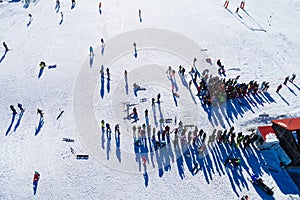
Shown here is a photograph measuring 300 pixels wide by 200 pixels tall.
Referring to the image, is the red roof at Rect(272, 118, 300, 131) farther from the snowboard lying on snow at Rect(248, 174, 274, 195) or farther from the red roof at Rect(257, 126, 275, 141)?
the snowboard lying on snow at Rect(248, 174, 274, 195)

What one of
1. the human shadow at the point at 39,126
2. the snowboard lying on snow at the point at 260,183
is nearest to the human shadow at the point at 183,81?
the snowboard lying on snow at the point at 260,183

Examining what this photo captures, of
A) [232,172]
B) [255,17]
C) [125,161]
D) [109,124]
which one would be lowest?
[232,172]

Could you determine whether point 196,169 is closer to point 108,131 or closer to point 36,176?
point 108,131

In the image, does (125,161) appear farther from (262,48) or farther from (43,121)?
(262,48)

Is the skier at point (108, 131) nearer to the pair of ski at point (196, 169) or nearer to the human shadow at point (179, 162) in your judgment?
the human shadow at point (179, 162)

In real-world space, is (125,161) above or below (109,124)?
below

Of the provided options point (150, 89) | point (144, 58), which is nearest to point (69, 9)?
point (144, 58)

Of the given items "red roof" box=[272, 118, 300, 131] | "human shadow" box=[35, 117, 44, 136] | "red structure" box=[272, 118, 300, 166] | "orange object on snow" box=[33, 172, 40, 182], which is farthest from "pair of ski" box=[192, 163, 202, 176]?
"human shadow" box=[35, 117, 44, 136]
